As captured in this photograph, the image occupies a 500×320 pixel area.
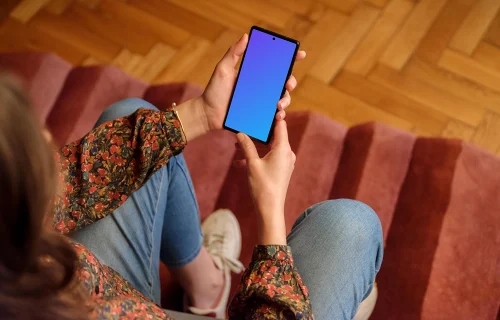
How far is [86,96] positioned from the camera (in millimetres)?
1273

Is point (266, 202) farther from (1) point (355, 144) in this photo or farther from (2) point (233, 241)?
(1) point (355, 144)

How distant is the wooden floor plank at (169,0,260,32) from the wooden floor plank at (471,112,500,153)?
0.77 metres

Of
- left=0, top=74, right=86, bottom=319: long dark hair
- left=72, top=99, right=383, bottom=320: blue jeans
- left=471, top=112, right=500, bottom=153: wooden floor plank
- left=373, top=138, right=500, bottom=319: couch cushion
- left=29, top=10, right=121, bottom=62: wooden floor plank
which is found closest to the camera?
left=0, top=74, right=86, bottom=319: long dark hair

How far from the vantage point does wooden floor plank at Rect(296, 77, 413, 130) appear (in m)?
1.31

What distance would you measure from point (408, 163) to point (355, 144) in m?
0.14

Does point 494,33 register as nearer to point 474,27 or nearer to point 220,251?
point 474,27

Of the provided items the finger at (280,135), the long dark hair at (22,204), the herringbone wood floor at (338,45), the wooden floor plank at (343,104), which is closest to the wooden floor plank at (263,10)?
the herringbone wood floor at (338,45)

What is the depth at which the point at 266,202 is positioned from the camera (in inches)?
26.3

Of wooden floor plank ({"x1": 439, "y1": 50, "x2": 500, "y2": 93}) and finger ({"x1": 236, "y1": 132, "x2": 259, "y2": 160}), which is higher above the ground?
wooden floor plank ({"x1": 439, "y1": 50, "x2": 500, "y2": 93})

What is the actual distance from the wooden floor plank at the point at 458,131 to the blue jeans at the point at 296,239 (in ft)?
2.06

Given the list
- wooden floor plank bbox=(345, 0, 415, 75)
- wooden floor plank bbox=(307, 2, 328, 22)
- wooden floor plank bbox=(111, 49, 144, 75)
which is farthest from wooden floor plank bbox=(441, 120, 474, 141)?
wooden floor plank bbox=(111, 49, 144, 75)

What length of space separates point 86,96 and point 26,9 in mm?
648

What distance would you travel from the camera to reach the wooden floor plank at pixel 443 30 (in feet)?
4.52

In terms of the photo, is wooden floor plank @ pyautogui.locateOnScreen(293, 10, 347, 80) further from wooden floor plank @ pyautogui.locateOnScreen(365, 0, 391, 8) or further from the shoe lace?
the shoe lace
